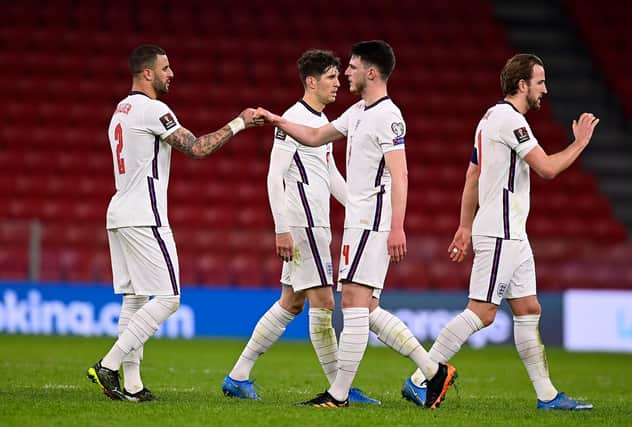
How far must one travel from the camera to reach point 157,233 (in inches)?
288

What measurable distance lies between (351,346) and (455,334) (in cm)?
75

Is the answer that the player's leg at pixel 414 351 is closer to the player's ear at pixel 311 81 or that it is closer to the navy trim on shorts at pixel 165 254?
the navy trim on shorts at pixel 165 254

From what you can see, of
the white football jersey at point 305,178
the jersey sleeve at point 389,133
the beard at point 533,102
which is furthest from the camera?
the white football jersey at point 305,178

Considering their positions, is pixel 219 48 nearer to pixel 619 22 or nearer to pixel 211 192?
pixel 211 192

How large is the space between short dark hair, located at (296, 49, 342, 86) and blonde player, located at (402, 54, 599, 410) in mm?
1164

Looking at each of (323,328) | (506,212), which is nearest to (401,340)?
(323,328)

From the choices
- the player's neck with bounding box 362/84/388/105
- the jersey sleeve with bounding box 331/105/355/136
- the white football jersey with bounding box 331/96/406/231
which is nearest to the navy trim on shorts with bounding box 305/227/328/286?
the white football jersey with bounding box 331/96/406/231

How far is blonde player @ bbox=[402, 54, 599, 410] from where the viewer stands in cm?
731

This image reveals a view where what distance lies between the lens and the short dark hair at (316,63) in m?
7.87

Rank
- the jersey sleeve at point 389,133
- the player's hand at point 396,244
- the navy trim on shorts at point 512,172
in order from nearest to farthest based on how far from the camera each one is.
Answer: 1. the player's hand at point 396,244
2. the jersey sleeve at point 389,133
3. the navy trim on shorts at point 512,172

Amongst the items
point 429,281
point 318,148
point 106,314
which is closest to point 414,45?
point 429,281

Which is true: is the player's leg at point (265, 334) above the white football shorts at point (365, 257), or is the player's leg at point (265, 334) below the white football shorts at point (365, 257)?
below

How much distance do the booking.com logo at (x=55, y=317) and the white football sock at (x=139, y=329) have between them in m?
8.09

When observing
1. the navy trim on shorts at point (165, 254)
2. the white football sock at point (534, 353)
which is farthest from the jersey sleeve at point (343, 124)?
the white football sock at point (534, 353)
